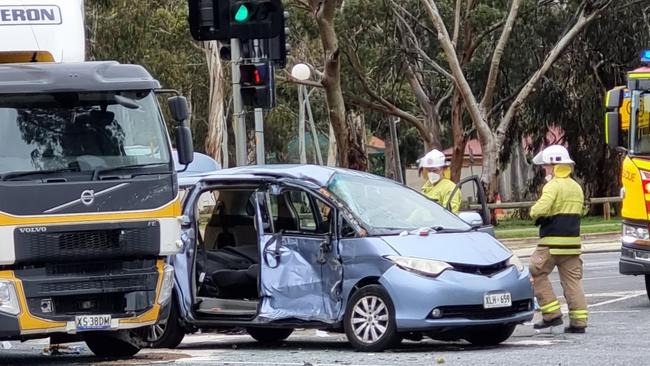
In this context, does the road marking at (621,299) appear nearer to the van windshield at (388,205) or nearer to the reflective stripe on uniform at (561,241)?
the reflective stripe on uniform at (561,241)

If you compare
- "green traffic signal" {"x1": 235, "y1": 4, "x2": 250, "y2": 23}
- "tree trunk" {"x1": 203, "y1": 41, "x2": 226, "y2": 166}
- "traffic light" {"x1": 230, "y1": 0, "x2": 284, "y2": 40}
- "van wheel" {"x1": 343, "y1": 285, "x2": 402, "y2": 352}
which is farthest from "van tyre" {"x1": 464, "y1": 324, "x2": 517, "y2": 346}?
"tree trunk" {"x1": 203, "y1": 41, "x2": 226, "y2": 166}

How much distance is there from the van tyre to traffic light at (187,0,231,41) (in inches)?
192

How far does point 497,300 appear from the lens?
469 inches

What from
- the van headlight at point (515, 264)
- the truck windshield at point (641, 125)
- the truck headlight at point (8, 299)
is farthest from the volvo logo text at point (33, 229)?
the truck windshield at point (641, 125)

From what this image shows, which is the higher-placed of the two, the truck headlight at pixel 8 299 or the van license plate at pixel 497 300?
the truck headlight at pixel 8 299

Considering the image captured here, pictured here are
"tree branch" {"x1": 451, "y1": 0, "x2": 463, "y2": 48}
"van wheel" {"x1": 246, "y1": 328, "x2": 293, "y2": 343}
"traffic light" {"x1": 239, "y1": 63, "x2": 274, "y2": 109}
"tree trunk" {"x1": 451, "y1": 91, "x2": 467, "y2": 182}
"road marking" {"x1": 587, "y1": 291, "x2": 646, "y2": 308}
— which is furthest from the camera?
"tree trunk" {"x1": 451, "y1": 91, "x2": 467, "y2": 182}

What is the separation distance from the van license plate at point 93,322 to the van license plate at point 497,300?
3265mm

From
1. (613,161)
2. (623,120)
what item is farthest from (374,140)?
(623,120)

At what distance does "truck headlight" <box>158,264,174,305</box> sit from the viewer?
1185 centimetres

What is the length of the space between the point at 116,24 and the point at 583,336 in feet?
113

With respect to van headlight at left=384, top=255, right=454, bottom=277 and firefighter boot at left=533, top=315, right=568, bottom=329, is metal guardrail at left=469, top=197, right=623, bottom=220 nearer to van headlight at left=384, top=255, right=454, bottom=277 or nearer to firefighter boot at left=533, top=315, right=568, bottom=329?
firefighter boot at left=533, top=315, right=568, bottom=329

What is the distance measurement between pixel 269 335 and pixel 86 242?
3201mm

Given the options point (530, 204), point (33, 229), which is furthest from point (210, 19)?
point (530, 204)

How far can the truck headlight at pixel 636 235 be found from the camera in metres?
15.9
